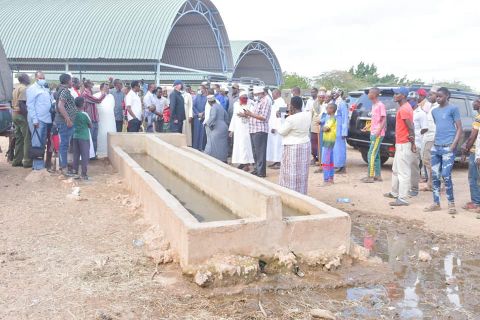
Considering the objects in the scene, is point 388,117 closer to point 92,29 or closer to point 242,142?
point 242,142

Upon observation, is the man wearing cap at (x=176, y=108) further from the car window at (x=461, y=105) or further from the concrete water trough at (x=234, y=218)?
the car window at (x=461, y=105)

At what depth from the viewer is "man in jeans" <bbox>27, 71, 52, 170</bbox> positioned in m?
8.59

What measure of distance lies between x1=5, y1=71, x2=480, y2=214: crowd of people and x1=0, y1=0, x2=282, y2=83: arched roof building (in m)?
17.9

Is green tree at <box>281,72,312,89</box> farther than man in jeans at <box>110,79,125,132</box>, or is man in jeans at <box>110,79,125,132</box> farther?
green tree at <box>281,72,312,89</box>

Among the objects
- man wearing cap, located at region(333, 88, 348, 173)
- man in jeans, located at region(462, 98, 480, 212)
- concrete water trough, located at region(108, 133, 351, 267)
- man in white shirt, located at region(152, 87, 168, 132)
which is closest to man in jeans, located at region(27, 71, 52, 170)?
concrete water trough, located at region(108, 133, 351, 267)

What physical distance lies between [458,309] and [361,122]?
7306mm

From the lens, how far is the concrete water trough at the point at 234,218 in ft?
14.6

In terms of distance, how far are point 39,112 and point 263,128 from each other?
3986 millimetres

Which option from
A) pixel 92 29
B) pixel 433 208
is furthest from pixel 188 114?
pixel 92 29

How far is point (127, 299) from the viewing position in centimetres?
395

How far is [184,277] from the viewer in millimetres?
4375

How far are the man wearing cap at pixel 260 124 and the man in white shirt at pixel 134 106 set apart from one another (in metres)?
2.98

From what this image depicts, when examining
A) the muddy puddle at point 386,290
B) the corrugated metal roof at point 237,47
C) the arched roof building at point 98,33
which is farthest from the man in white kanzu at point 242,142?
the corrugated metal roof at point 237,47

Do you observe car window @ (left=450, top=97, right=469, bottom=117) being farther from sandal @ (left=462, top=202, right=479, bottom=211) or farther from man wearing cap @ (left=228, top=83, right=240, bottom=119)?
man wearing cap @ (left=228, top=83, right=240, bottom=119)
